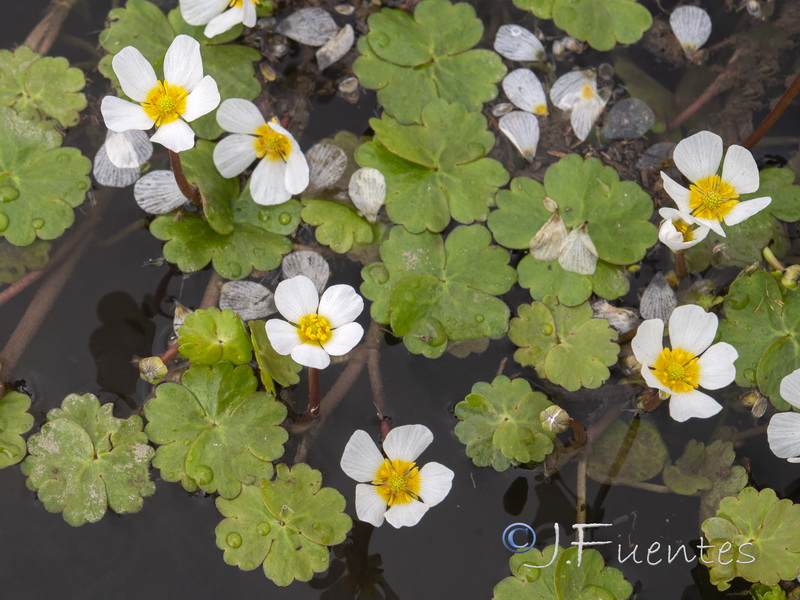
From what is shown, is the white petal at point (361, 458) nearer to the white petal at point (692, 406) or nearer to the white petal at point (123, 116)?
the white petal at point (692, 406)

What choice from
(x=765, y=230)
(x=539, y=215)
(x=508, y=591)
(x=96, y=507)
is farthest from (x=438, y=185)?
(x=96, y=507)

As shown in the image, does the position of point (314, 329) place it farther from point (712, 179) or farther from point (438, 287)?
point (712, 179)

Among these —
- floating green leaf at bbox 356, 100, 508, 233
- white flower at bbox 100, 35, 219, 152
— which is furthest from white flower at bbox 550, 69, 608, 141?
white flower at bbox 100, 35, 219, 152

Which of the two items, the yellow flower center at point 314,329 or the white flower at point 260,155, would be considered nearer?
the yellow flower center at point 314,329

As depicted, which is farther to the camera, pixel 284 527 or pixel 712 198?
pixel 712 198

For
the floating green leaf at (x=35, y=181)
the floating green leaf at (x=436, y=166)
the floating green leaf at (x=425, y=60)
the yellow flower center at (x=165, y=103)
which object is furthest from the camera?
the floating green leaf at (x=425, y=60)

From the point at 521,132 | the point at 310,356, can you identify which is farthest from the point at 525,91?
the point at 310,356

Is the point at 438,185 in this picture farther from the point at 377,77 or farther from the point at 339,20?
the point at 339,20

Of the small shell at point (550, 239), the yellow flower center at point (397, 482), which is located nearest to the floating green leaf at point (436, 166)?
the small shell at point (550, 239)
